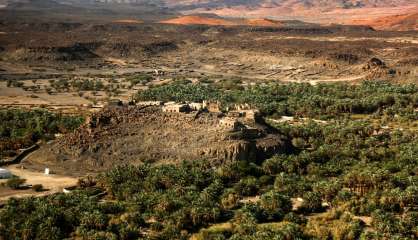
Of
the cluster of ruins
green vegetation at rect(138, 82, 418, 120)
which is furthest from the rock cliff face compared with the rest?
green vegetation at rect(138, 82, 418, 120)

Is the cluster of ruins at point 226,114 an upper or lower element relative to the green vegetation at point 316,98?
upper

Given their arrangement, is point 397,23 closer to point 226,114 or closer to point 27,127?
point 226,114

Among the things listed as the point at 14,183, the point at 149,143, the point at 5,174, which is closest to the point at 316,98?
the point at 149,143

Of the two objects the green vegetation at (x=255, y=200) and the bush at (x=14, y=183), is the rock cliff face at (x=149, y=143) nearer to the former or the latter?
the green vegetation at (x=255, y=200)

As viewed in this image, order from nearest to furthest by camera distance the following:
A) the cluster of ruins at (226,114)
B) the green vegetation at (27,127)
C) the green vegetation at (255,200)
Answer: the green vegetation at (255,200) → the cluster of ruins at (226,114) → the green vegetation at (27,127)

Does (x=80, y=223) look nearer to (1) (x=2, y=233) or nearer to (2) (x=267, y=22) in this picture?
(1) (x=2, y=233)

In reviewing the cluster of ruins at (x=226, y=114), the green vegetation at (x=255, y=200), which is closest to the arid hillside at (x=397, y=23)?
the green vegetation at (x=255, y=200)

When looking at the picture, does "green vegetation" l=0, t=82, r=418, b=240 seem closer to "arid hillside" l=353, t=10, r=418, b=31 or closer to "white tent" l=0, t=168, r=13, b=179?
"white tent" l=0, t=168, r=13, b=179
